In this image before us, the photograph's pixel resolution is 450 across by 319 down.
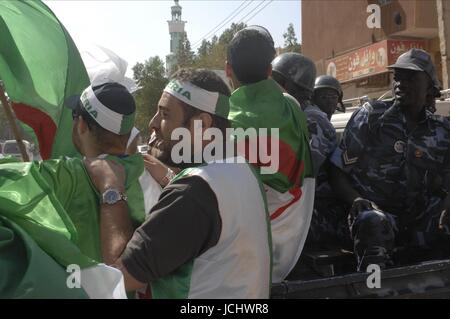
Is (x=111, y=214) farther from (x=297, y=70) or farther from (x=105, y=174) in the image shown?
(x=297, y=70)

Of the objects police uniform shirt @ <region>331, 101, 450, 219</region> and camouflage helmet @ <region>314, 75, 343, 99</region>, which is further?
camouflage helmet @ <region>314, 75, 343, 99</region>

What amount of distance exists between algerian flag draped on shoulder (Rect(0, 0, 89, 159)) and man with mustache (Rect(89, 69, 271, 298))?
1403 mm

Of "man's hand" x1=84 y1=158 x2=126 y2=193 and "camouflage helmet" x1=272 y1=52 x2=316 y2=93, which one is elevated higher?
"camouflage helmet" x1=272 y1=52 x2=316 y2=93

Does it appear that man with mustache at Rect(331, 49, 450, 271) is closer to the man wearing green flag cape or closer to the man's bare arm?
the man wearing green flag cape

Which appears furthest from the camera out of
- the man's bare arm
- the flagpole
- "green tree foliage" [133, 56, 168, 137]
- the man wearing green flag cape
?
"green tree foliage" [133, 56, 168, 137]

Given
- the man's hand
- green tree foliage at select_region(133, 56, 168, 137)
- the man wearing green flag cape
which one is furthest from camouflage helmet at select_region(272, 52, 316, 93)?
green tree foliage at select_region(133, 56, 168, 137)

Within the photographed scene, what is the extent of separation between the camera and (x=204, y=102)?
182 cm

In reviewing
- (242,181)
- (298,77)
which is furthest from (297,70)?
(242,181)

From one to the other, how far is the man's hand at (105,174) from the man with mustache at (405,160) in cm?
166

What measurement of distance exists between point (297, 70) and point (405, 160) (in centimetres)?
99

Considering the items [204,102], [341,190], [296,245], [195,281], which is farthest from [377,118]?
[195,281]

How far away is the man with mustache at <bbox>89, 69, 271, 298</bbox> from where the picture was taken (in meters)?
1.51

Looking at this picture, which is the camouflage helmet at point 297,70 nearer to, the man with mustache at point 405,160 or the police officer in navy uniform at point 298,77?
the police officer in navy uniform at point 298,77

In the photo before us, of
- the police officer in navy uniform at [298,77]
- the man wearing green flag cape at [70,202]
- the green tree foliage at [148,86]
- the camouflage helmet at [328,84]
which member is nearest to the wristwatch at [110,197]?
the man wearing green flag cape at [70,202]
